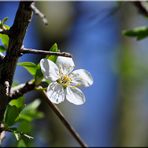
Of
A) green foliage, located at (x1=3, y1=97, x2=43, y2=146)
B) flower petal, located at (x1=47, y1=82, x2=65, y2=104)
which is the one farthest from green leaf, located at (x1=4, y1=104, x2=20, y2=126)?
flower petal, located at (x1=47, y1=82, x2=65, y2=104)

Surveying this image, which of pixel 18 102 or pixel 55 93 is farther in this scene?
pixel 18 102

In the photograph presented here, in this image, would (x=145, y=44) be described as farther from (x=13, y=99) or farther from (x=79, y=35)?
(x=13, y=99)

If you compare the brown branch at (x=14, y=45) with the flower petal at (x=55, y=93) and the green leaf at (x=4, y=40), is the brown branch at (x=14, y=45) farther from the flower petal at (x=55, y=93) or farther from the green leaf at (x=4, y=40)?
the green leaf at (x=4, y=40)

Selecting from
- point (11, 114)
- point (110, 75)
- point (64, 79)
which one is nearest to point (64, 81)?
point (64, 79)

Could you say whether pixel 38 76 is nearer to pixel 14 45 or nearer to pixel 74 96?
pixel 74 96

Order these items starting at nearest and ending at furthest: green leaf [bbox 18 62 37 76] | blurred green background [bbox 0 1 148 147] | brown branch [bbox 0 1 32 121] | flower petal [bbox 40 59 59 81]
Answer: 1. brown branch [bbox 0 1 32 121]
2. flower petal [bbox 40 59 59 81]
3. green leaf [bbox 18 62 37 76]
4. blurred green background [bbox 0 1 148 147]

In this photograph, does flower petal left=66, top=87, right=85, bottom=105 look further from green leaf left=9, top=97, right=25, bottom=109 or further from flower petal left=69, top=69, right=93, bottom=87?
green leaf left=9, top=97, right=25, bottom=109
